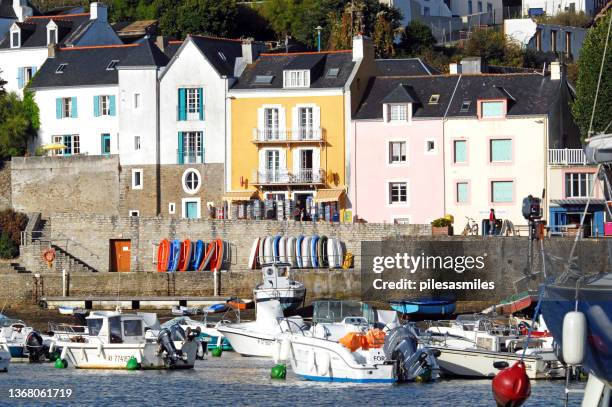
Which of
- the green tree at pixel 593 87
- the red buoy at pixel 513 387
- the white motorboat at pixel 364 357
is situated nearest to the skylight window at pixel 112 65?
the green tree at pixel 593 87

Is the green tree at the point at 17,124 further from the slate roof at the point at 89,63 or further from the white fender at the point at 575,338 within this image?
the white fender at the point at 575,338

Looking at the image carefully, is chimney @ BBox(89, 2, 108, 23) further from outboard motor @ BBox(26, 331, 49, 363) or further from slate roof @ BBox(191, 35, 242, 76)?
outboard motor @ BBox(26, 331, 49, 363)

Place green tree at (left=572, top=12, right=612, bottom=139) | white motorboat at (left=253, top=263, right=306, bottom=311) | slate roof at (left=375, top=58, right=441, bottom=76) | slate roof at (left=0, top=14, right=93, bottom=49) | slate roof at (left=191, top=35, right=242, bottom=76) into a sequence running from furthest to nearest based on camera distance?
slate roof at (left=0, top=14, right=93, bottom=49) → slate roof at (left=375, top=58, right=441, bottom=76) → slate roof at (left=191, top=35, right=242, bottom=76) → green tree at (left=572, top=12, right=612, bottom=139) → white motorboat at (left=253, top=263, right=306, bottom=311)

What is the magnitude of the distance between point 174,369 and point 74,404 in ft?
22.5

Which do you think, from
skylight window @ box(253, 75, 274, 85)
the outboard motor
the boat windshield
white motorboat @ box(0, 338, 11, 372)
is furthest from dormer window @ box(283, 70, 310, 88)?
white motorboat @ box(0, 338, 11, 372)

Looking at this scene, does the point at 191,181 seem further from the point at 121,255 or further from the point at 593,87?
the point at 593,87

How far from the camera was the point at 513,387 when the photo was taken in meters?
26.6

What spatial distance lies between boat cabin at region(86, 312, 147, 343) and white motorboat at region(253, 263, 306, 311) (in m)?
11.6

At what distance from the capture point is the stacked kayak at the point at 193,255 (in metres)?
61.7

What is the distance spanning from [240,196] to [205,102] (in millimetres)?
4264

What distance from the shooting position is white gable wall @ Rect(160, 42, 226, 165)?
66.6m

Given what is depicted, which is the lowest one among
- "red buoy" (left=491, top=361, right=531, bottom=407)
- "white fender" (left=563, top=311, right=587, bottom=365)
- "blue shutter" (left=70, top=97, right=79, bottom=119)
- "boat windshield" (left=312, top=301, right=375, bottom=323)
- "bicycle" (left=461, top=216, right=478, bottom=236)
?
"red buoy" (left=491, top=361, right=531, bottom=407)

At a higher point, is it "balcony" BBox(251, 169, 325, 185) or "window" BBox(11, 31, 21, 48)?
"window" BBox(11, 31, 21, 48)

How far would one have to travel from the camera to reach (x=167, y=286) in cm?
5984
